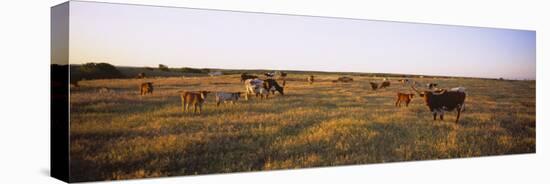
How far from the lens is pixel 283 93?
37.7 ft

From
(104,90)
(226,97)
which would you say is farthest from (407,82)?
→ (104,90)

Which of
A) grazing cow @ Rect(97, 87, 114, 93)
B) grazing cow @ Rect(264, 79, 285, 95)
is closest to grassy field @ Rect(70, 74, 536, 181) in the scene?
grazing cow @ Rect(97, 87, 114, 93)

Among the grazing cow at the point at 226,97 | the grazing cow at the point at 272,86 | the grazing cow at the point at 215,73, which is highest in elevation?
the grazing cow at the point at 215,73

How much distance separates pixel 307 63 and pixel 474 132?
346 cm

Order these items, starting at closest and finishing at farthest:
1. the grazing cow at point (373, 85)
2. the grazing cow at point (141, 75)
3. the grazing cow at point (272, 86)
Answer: the grazing cow at point (141, 75) → the grazing cow at point (272, 86) → the grazing cow at point (373, 85)

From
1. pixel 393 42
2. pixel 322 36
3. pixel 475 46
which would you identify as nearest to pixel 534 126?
pixel 475 46

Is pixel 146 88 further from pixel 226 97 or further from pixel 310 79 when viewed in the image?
pixel 310 79

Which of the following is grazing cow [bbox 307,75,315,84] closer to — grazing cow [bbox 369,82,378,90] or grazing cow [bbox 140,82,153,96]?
grazing cow [bbox 369,82,378,90]

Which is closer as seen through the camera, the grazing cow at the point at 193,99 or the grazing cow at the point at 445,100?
the grazing cow at the point at 193,99

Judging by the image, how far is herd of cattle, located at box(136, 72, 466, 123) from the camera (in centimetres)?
1076

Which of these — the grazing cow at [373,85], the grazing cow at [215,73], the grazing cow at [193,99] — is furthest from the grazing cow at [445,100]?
the grazing cow at [193,99]

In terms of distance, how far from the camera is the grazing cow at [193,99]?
35.1ft

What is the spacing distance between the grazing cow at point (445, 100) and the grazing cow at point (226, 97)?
3.25 m

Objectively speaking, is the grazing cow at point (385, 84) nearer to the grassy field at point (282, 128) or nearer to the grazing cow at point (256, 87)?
the grassy field at point (282, 128)
